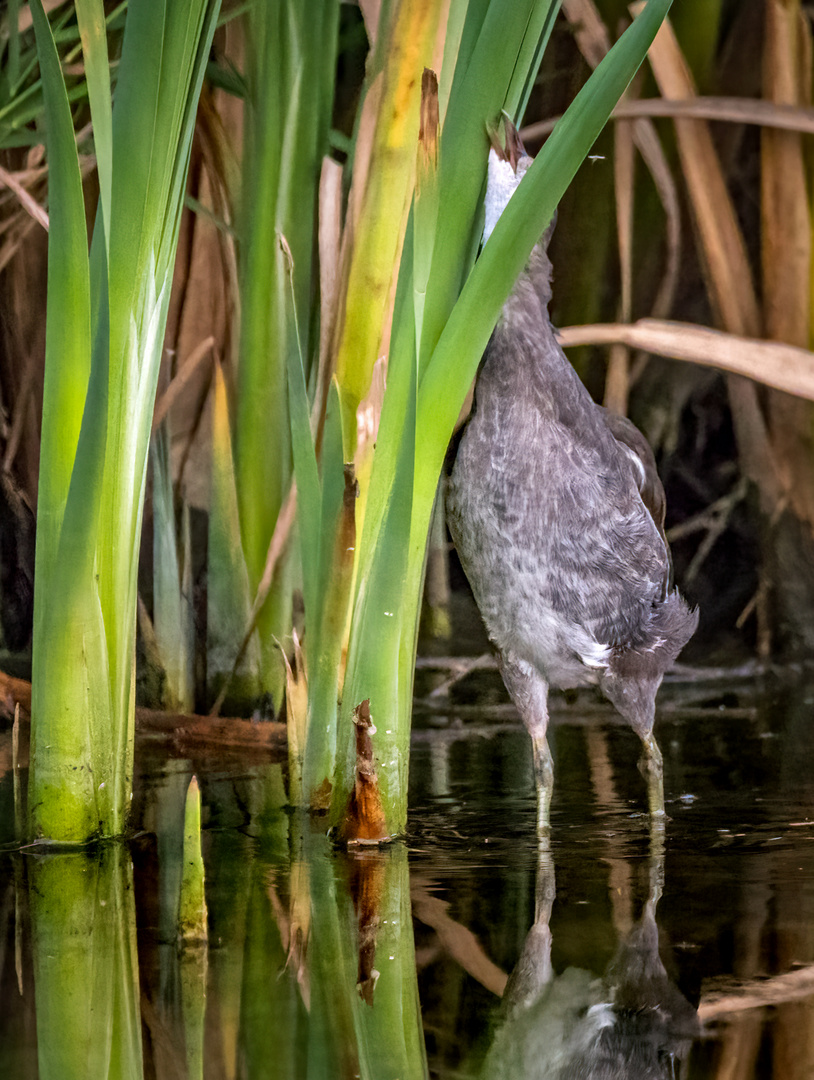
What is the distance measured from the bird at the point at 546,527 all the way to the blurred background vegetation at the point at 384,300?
0.90ft

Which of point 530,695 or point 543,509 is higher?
point 543,509

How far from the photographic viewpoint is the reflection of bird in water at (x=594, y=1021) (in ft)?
4.43

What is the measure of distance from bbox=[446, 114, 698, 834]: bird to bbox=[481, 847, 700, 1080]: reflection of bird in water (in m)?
0.63

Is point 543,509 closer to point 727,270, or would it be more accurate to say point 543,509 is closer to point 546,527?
point 546,527

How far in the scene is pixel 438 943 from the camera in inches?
65.7

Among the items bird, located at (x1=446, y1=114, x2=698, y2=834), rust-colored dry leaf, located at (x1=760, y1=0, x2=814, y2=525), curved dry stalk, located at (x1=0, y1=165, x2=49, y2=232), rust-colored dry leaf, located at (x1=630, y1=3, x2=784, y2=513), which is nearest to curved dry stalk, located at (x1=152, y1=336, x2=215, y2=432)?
curved dry stalk, located at (x1=0, y1=165, x2=49, y2=232)

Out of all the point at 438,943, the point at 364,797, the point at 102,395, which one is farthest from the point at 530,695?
the point at 102,395

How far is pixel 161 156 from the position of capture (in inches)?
79.0

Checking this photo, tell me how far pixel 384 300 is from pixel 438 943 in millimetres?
1103

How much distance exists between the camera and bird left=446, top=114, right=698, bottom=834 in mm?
2330

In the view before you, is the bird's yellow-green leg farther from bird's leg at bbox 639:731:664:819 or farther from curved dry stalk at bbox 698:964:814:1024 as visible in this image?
curved dry stalk at bbox 698:964:814:1024

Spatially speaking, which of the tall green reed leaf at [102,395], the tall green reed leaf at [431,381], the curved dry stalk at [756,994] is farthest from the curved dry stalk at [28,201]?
the curved dry stalk at [756,994]

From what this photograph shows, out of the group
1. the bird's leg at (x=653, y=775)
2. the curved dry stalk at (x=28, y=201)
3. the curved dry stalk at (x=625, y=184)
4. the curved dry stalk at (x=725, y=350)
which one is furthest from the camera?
the curved dry stalk at (x=625, y=184)

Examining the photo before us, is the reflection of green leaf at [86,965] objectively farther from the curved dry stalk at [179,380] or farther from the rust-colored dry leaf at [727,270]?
the rust-colored dry leaf at [727,270]
